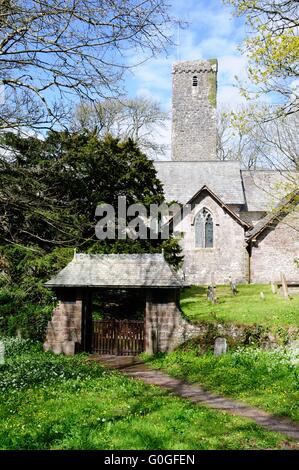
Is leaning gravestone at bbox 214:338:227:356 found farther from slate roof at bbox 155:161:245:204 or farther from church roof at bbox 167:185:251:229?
slate roof at bbox 155:161:245:204

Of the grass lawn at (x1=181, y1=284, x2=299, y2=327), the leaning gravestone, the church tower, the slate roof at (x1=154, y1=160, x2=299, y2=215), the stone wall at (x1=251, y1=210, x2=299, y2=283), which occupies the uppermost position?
the church tower

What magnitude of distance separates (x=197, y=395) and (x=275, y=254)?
73.9 feet

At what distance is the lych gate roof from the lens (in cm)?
1612

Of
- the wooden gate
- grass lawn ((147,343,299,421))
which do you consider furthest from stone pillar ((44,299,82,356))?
grass lawn ((147,343,299,421))

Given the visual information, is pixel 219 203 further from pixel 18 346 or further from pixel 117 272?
pixel 18 346

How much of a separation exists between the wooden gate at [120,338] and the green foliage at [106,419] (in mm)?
5000

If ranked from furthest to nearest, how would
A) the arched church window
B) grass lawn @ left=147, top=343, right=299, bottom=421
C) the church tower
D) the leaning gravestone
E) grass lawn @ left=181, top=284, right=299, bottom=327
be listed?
the church tower, the arched church window, grass lawn @ left=181, top=284, right=299, bottom=327, the leaning gravestone, grass lawn @ left=147, top=343, right=299, bottom=421

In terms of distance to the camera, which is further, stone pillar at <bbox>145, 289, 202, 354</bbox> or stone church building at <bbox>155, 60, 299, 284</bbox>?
stone church building at <bbox>155, 60, 299, 284</bbox>

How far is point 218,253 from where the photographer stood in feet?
107

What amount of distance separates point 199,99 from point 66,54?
40.3 metres

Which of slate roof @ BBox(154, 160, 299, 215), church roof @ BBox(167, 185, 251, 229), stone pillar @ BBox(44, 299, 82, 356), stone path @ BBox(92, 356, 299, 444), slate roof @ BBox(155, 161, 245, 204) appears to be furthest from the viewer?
slate roof @ BBox(154, 160, 299, 215)

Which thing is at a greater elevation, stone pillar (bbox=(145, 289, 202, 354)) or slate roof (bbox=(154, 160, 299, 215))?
slate roof (bbox=(154, 160, 299, 215))

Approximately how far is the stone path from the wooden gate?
1.54 ft

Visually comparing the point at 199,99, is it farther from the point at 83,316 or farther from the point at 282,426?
the point at 282,426
